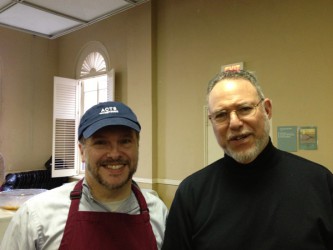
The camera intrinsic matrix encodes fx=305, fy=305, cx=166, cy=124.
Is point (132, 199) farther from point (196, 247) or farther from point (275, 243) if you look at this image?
point (275, 243)

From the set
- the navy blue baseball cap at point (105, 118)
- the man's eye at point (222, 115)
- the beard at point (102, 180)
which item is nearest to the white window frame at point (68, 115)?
the navy blue baseball cap at point (105, 118)

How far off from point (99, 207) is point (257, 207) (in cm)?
59

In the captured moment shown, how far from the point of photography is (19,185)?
441 cm

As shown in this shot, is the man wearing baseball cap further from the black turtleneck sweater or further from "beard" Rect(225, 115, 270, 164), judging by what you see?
"beard" Rect(225, 115, 270, 164)

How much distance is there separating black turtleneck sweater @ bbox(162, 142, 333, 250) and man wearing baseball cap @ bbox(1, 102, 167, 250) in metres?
0.15

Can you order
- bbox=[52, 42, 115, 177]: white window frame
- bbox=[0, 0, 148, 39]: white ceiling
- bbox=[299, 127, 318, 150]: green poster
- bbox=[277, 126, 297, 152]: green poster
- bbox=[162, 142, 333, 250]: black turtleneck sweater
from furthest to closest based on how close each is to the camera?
bbox=[52, 42, 115, 177]: white window frame → bbox=[0, 0, 148, 39]: white ceiling → bbox=[277, 126, 297, 152]: green poster → bbox=[299, 127, 318, 150]: green poster → bbox=[162, 142, 333, 250]: black turtleneck sweater

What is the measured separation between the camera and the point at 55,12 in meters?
3.67

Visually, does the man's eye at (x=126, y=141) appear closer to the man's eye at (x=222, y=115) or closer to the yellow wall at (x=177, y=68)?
the man's eye at (x=222, y=115)

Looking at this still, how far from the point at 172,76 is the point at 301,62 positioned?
4.77 ft

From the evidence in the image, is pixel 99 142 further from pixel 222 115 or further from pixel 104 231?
pixel 222 115

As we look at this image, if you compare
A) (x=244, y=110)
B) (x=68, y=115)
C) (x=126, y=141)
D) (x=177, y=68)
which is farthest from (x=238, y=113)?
(x=68, y=115)

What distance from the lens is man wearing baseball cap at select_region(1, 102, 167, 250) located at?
1103mm

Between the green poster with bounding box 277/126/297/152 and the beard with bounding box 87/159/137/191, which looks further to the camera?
the green poster with bounding box 277/126/297/152

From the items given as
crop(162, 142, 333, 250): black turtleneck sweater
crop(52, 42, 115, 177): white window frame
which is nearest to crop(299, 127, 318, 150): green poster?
crop(162, 142, 333, 250): black turtleneck sweater
